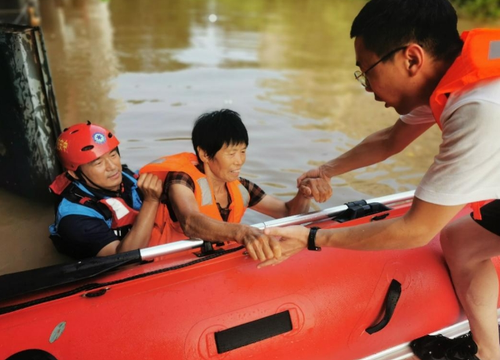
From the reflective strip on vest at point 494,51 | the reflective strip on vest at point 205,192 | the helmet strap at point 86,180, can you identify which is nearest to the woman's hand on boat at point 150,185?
the reflective strip on vest at point 205,192

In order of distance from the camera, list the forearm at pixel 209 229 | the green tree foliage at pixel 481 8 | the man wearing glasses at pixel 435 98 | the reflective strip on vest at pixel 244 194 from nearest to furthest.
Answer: the man wearing glasses at pixel 435 98 → the forearm at pixel 209 229 → the reflective strip on vest at pixel 244 194 → the green tree foliage at pixel 481 8

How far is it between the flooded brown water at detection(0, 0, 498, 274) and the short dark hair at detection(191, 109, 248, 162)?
43.0 inches

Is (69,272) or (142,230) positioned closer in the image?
(69,272)

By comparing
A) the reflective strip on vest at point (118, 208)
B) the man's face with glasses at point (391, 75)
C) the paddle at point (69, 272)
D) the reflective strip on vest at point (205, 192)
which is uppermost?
the man's face with glasses at point (391, 75)

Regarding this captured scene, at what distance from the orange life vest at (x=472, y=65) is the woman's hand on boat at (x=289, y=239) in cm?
67

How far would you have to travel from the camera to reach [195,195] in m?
2.28

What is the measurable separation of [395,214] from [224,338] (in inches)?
42.9

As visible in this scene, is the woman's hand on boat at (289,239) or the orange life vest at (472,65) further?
the woman's hand on boat at (289,239)

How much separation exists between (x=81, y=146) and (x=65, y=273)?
77cm

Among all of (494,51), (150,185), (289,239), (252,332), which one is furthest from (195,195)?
(494,51)

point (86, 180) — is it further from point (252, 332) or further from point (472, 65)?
point (472, 65)

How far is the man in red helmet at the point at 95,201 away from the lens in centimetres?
230

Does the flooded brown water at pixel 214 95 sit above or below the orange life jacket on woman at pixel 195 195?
below

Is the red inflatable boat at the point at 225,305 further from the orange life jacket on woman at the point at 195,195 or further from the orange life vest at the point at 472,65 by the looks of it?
the orange life vest at the point at 472,65
